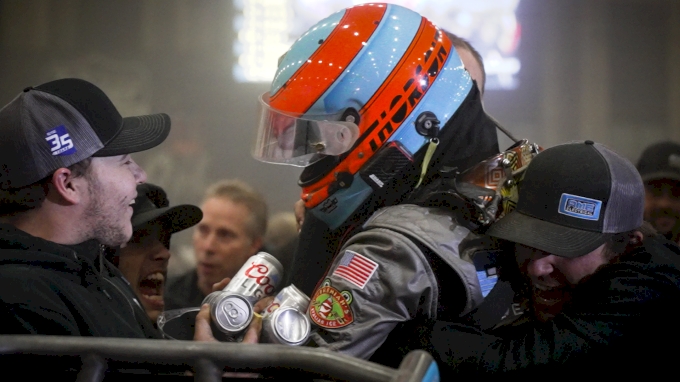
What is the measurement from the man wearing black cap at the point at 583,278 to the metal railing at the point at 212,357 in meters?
0.32

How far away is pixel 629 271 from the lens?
92 centimetres

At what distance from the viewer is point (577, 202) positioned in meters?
0.94

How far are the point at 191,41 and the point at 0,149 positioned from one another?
2.43 m

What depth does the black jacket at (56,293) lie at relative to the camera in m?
0.94

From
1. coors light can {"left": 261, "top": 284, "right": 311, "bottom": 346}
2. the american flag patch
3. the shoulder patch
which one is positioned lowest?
coors light can {"left": 261, "top": 284, "right": 311, "bottom": 346}

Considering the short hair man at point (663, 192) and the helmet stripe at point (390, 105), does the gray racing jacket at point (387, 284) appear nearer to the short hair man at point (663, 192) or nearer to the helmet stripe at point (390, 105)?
the helmet stripe at point (390, 105)

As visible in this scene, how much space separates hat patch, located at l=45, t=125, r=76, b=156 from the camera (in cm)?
115

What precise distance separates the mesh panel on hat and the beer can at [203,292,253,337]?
0.54 m

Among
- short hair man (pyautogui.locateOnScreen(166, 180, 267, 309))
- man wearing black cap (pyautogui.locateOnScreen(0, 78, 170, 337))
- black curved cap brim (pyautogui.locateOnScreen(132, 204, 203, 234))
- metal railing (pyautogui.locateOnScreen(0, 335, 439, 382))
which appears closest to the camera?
metal railing (pyautogui.locateOnScreen(0, 335, 439, 382))

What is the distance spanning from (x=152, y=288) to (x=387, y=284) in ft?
3.43

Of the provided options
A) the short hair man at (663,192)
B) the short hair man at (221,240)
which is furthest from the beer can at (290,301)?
the short hair man at (663,192)

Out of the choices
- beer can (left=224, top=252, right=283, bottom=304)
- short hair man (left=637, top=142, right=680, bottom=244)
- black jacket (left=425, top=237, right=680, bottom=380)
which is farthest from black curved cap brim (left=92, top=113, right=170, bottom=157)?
short hair man (left=637, top=142, right=680, bottom=244)

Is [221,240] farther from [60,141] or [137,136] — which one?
[60,141]

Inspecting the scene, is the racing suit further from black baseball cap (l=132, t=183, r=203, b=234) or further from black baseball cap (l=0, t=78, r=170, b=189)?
black baseball cap (l=132, t=183, r=203, b=234)
